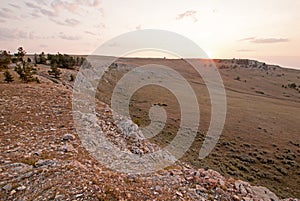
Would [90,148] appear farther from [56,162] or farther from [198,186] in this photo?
[198,186]

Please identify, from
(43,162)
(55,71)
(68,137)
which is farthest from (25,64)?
(43,162)

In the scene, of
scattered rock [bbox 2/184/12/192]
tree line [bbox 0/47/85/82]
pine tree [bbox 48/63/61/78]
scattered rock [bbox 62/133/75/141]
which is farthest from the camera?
pine tree [bbox 48/63/61/78]

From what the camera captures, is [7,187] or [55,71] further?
[55,71]


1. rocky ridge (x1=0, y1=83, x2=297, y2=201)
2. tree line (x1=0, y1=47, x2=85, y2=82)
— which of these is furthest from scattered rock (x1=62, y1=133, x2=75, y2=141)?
tree line (x1=0, y1=47, x2=85, y2=82)

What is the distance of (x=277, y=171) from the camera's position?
18297 mm

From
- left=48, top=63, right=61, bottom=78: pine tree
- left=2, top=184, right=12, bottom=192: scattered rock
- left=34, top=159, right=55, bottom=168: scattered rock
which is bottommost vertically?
left=2, top=184, right=12, bottom=192: scattered rock

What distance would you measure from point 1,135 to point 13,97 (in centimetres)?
572

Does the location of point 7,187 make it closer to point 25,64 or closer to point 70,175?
point 70,175

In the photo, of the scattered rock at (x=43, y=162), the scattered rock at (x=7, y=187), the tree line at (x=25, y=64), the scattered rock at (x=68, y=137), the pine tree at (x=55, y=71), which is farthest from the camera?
the pine tree at (x=55, y=71)

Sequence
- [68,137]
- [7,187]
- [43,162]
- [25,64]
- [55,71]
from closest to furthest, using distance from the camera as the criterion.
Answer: [7,187]
[43,162]
[68,137]
[25,64]
[55,71]

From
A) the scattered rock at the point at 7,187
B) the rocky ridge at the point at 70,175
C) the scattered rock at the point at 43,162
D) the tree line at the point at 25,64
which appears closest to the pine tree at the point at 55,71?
the tree line at the point at 25,64

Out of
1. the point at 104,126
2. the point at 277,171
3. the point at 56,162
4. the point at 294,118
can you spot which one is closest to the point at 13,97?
the point at 104,126

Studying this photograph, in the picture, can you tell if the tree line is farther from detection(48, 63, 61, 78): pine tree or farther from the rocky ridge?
the rocky ridge

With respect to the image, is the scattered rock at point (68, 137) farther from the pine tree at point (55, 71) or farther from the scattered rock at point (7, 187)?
the pine tree at point (55, 71)
